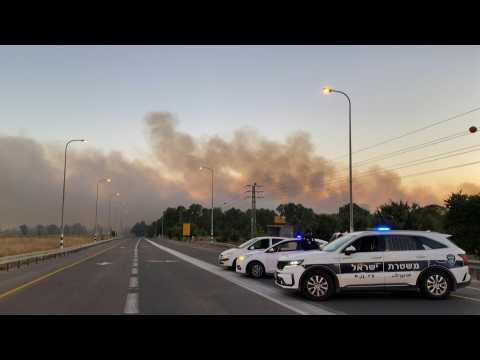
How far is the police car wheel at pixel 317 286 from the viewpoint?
495 inches

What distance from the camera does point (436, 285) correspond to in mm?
13023

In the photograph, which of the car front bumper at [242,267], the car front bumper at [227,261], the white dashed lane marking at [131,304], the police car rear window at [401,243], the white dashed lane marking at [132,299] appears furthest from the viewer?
the car front bumper at [227,261]

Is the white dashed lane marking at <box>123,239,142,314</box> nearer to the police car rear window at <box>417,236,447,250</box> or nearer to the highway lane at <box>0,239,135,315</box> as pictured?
the highway lane at <box>0,239,135,315</box>

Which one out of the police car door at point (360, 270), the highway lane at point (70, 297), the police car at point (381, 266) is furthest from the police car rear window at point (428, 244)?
the highway lane at point (70, 297)

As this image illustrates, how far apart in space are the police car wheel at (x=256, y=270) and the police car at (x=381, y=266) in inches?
219

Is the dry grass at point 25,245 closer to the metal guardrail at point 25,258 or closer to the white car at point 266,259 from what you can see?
the metal guardrail at point 25,258

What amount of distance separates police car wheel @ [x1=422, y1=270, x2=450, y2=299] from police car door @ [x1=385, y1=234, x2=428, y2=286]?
29cm

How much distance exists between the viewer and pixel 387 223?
14555mm

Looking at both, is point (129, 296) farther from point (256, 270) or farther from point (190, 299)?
point (256, 270)
